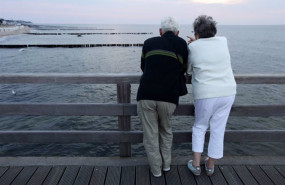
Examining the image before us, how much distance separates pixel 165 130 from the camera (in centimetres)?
301

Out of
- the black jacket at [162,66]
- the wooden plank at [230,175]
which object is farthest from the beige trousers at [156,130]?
the wooden plank at [230,175]

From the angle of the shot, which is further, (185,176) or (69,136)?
(69,136)

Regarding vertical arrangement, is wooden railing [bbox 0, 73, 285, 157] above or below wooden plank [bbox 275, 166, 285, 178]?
above

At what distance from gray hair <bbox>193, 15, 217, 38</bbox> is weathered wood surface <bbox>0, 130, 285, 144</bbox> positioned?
148 centimetres

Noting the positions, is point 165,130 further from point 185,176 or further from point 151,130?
point 185,176

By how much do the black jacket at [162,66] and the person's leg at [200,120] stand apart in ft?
1.22

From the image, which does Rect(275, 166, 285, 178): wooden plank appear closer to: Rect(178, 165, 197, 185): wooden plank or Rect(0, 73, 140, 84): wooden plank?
Rect(178, 165, 197, 185): wooden plank

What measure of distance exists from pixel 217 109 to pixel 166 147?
2.78 feet

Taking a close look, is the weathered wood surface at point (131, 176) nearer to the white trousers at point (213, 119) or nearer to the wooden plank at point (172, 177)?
the wooden plank at point (172, 177)

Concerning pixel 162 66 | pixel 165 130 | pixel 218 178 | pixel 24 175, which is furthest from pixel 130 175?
pixel 162 66

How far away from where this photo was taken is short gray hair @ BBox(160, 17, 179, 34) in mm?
2703

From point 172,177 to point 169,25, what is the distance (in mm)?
1977

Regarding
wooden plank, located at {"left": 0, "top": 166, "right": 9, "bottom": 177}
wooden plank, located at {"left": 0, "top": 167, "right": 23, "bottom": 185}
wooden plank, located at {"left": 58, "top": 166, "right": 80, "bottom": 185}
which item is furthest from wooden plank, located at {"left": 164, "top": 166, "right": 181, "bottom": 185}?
wooden plank, located at {"left": 0, "top": 166, "right": 9, "bottom": 177}

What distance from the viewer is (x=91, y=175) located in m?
3.11
